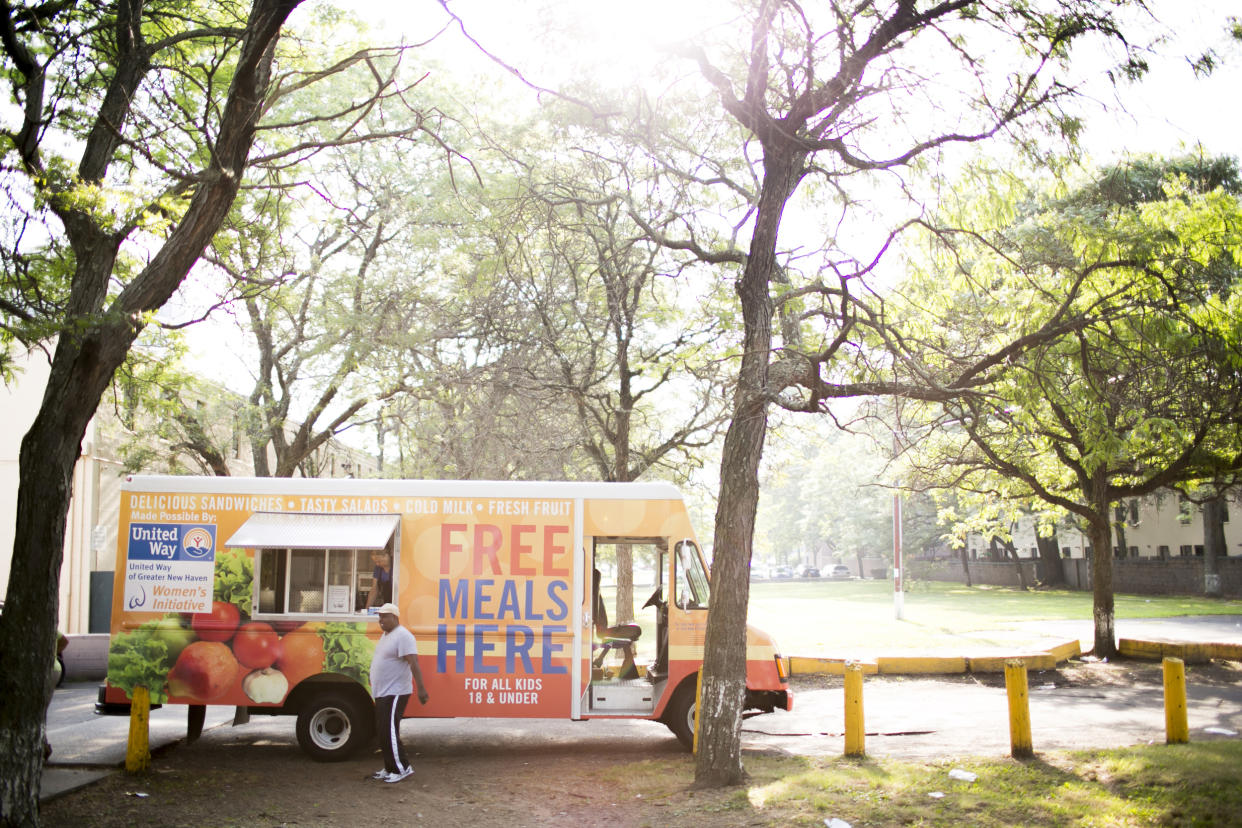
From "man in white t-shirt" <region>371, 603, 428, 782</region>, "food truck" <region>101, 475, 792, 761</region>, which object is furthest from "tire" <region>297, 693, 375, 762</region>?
"man in white t-shirt" <region>371, 603, 428, 782</region>

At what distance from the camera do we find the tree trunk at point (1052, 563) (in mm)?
49250

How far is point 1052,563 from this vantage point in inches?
1949

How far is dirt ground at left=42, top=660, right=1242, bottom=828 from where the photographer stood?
761cm

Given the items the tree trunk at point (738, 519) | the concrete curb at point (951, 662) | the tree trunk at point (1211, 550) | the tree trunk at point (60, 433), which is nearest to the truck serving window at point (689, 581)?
the tree trunk at point (738, 519)

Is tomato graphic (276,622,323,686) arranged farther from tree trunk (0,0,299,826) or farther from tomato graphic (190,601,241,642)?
tree trunk (0,0,299,826)

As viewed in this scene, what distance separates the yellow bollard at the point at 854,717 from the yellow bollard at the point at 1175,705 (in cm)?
288

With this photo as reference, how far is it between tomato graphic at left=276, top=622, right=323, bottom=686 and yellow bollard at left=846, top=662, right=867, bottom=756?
5416 mm

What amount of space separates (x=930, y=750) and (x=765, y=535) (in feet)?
294

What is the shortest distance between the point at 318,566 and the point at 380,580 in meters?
0.69

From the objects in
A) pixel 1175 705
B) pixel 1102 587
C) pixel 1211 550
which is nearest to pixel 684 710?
pixel 1175 705

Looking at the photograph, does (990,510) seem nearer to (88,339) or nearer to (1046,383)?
(1046,383)

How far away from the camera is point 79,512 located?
22.7 meters

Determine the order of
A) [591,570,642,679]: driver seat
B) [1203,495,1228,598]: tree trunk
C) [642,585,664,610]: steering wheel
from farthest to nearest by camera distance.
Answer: [1203,495,1228,598]: tree trunk < [591,570,642,679]: driver seat < [642,585,664,610]: steering wheel

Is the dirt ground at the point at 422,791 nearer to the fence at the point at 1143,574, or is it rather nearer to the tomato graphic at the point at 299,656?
the tomato graphic at the point at 299,656
